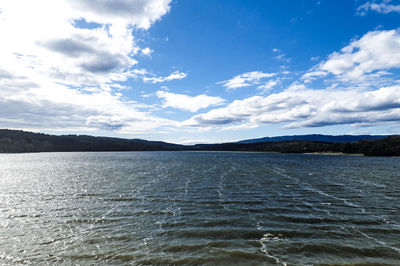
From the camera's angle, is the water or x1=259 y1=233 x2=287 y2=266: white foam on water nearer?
x1=259 y1=233 x2=287 y2=266: white foam on water

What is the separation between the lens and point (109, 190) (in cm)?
4169

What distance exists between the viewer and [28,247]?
1761cm

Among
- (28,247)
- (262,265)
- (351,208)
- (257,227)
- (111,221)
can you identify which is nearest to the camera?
(262,265)

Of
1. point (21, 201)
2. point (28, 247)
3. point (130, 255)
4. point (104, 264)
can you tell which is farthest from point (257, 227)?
point (21, 201)

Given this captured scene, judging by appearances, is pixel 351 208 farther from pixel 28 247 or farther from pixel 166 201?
pixel 28 247

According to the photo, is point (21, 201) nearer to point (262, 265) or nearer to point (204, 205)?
point (204, 205)

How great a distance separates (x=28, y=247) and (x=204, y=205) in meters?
18.6

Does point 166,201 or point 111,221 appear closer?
point 111,221

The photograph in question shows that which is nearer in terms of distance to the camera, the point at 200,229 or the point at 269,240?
the point at 269,240

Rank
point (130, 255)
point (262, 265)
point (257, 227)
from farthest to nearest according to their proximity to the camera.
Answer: point (257, 227)
point (130, 255)
point (262, 265)

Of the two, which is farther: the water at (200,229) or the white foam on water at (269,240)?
the water at (200,229)

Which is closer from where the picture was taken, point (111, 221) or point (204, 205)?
point (111, 221)

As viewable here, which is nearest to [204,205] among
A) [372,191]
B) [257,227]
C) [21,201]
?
[257,227]

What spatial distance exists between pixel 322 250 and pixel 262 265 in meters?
5.31
